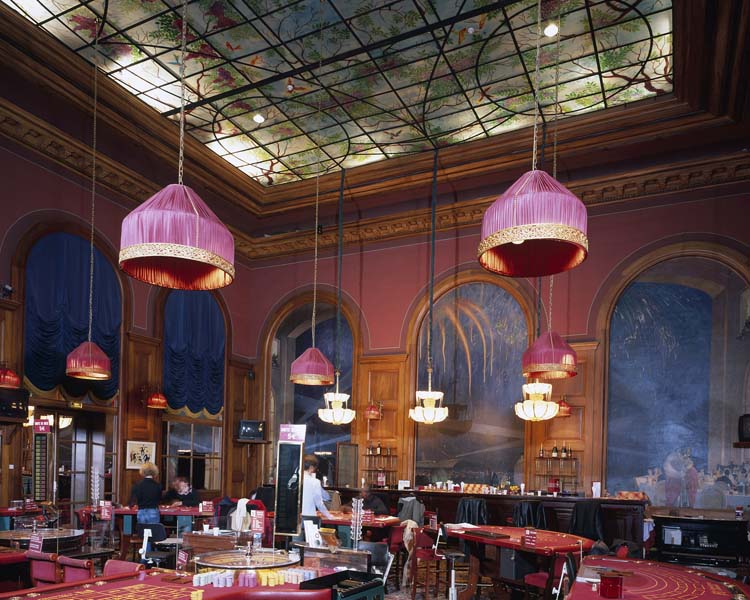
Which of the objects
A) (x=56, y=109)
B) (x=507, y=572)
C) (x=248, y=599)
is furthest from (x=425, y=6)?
(x=248, y=599)

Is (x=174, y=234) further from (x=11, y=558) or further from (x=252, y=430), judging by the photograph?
(x=252, y=430)

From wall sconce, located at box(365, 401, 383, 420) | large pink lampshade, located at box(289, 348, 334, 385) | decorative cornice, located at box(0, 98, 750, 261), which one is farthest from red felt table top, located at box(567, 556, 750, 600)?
wall sconce, located at box(365, 401, 383, 420)

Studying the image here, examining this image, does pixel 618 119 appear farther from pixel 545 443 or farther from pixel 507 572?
Result: pixel 507 572

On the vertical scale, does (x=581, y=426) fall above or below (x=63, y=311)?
below

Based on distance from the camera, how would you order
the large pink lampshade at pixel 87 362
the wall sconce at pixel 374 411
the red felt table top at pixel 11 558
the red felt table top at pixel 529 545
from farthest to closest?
the wall sconce at pixel 374 411, the large pink lampshade at pixel 87 362, the red felt table top at pixel 529 545, the red felt table top at pixel 11 558

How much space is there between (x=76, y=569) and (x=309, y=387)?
11.3 m

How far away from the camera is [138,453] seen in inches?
448

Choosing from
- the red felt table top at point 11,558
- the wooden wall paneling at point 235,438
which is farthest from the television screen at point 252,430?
the red felt table top at point 11,558

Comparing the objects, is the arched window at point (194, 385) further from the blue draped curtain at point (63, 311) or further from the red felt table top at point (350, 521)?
the red felt table top at point (350, 521)

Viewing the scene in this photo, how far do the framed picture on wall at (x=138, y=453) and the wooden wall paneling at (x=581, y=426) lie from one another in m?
6.07

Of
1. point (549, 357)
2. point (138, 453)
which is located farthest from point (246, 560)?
point (138, 453)

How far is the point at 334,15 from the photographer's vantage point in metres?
8.88

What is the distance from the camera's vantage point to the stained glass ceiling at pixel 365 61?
8789mm

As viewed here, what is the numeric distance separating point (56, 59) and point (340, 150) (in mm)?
4813
